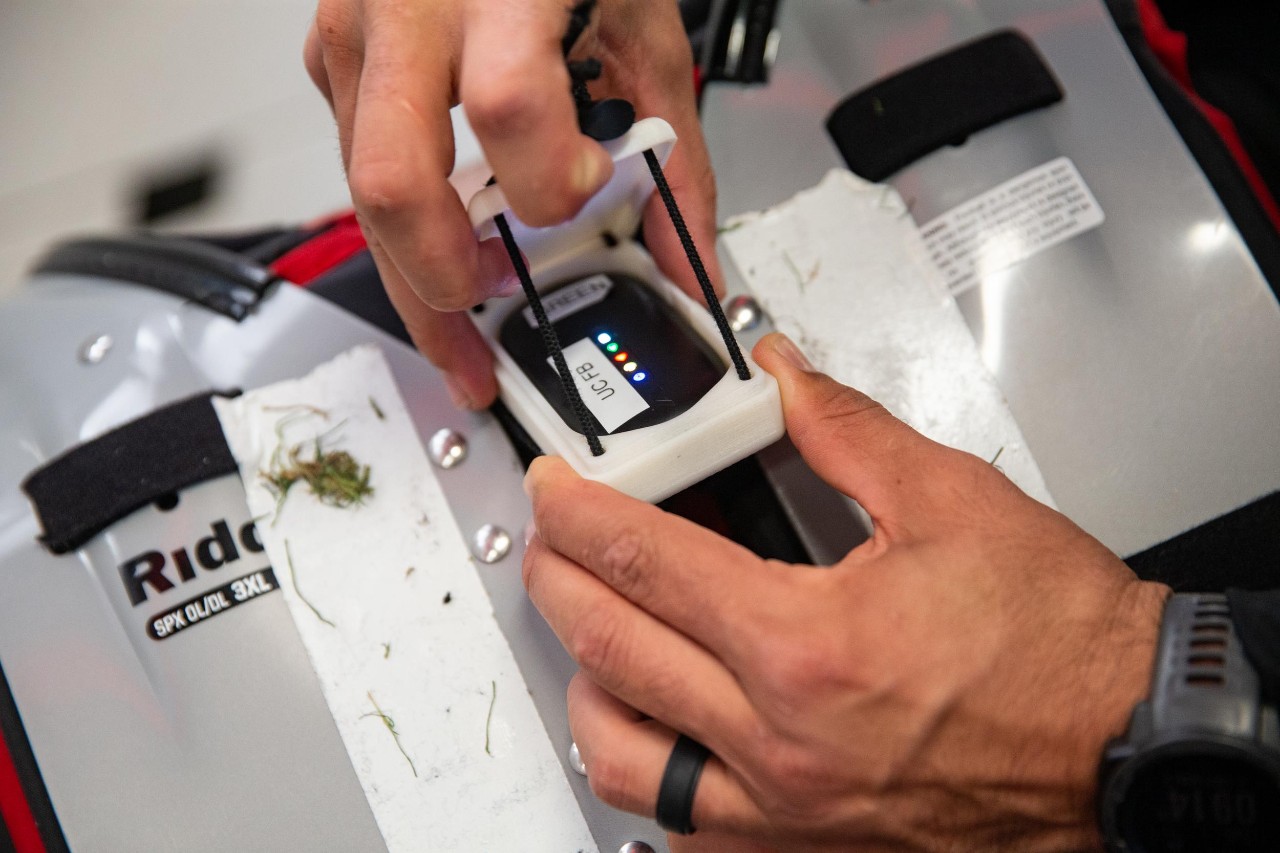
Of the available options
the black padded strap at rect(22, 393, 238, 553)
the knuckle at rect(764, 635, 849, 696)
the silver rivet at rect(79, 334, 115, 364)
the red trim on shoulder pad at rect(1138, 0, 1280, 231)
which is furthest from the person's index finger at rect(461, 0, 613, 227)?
the red trim on shoulder pad at rect(1138, 0, 1280, 231)

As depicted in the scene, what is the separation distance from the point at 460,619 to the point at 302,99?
63.1 inches

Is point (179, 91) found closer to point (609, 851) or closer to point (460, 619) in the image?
point (460, 619)

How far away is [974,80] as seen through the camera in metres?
0.88

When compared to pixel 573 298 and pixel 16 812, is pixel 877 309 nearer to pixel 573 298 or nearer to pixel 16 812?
pixel 573 298

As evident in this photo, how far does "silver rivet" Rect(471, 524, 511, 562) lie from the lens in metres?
0.75

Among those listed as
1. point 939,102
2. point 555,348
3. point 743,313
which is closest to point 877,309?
point 743,313

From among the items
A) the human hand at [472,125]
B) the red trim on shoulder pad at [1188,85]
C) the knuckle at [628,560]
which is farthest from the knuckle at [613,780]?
the red trim on shoulder pad at [1188,85]

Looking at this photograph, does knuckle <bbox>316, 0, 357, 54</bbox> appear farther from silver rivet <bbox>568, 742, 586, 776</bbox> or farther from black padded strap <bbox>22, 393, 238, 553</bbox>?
silver rivet <bbox>568, 742, 586, 776</bbox>

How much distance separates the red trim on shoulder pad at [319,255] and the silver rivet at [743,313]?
373mm

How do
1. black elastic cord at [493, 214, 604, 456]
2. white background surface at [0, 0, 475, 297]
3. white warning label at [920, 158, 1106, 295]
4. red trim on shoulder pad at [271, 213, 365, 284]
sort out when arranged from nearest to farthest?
black elastic cord at [493, 214, 604, 456] → white warning label at [920, 158, 1106, 295] → red trim on shoulder pad at [271, 213, 365, 284] → white background surface at [0, 0, 475, 297]

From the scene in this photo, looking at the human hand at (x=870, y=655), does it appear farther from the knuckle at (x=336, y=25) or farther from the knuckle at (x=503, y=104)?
A: the knuckle at (x=336, y=25)

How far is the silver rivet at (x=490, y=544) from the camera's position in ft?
2.45

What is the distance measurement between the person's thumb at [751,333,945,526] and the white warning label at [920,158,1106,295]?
25cm

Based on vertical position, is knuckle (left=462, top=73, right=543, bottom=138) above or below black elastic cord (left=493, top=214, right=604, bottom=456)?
above
